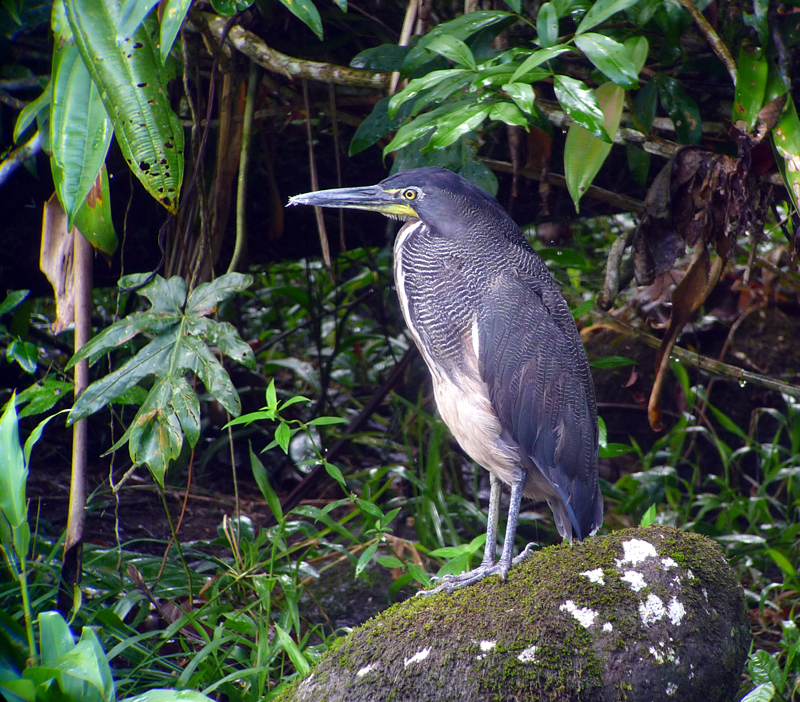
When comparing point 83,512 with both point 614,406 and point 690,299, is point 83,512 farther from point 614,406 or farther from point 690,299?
point 614,406

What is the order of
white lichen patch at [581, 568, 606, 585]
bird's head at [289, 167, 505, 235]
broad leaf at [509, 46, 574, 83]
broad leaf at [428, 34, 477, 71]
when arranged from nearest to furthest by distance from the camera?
1. broad leaf at [509, 46, 574, 83]
2. white lichen patch at [581, 568, 606, 585]
3. broad leaf at [428, 34, 477, 71]
4. bird's head at [289, 167, 505, 235]

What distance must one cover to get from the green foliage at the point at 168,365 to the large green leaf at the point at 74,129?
476 mm

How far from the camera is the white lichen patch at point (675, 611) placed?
203 centimetres

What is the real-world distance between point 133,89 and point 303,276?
2.81m

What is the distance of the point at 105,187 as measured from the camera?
7.68 ft

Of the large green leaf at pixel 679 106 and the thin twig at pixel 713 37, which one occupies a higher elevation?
the thin twig at pixel 713 37

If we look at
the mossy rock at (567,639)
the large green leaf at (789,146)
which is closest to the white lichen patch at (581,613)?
the mossy rock at (567,639)

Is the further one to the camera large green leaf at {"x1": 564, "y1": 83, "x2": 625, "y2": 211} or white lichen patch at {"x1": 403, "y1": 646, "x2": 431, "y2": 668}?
large green leaf at {"x1": 564, "y1": 83, "x2": 625, "y2": 211}

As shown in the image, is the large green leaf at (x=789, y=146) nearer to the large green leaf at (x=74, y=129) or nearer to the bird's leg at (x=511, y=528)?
the bird's leg at (x=511, y=528)

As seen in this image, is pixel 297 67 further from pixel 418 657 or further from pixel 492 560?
pixel 418 657

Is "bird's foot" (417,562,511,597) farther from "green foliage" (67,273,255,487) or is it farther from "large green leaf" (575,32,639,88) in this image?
"large green leaf" (575,32,639,88)

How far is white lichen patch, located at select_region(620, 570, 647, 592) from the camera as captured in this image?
2084 millimetres

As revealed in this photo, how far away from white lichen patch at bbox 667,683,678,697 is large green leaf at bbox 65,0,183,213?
198cm

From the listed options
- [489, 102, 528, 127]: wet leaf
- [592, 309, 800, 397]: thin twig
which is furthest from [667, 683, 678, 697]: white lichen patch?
[592, 309, 800, 397]: thin twig
